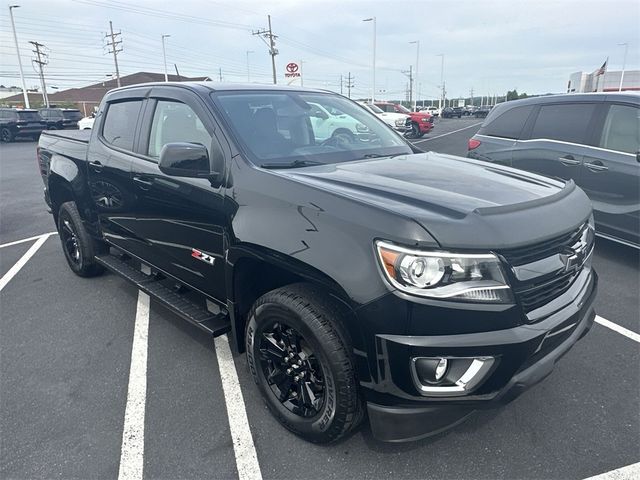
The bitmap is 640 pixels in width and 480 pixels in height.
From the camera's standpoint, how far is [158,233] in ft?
10.8

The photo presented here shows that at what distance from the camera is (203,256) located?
9.53 feet

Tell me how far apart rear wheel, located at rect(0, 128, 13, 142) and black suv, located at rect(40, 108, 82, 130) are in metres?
1.87

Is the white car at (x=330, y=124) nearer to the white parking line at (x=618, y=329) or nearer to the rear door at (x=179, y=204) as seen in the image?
the rear door at (x=179, y=204)

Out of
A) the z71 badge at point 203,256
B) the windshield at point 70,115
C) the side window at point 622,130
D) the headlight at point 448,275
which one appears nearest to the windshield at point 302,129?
the z71 badge at point 203,256

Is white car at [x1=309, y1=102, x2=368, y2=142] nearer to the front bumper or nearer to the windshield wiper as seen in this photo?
the windshield wiper

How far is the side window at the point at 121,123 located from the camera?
369cm

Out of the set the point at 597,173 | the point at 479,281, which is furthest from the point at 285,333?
the point at 597,173

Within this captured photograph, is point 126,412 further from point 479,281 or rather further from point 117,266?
point 479,281

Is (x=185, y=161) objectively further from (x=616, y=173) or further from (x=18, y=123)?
(x=18, y=123)

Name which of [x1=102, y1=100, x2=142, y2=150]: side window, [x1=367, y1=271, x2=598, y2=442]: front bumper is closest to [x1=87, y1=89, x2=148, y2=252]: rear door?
[x1=102, y1=100, x2=142, y2=150]: side window

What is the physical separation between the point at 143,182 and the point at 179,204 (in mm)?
562

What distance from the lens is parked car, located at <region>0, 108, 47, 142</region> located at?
2384cm

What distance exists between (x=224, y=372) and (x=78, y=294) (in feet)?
7.55

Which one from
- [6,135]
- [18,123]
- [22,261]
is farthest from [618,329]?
[6,135]
